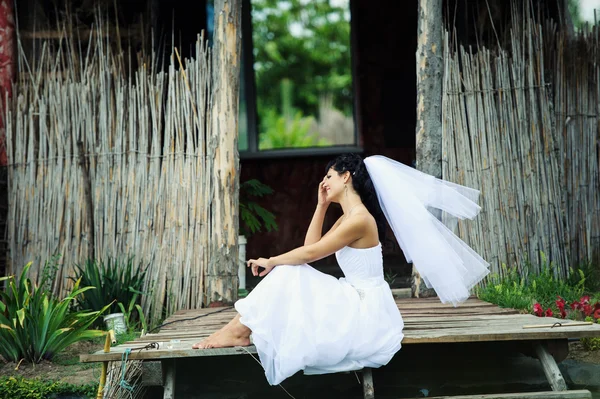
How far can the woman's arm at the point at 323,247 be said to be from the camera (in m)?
3.30

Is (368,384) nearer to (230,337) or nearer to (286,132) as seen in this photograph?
(230,337)

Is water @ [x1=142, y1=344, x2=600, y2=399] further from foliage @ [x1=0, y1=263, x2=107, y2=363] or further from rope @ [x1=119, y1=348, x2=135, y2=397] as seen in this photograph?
foliage @ [x1=0, y1=263, x2=107, y2=363]

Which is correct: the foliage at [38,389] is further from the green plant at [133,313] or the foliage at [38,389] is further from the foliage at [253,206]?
the foliage at [253,206]

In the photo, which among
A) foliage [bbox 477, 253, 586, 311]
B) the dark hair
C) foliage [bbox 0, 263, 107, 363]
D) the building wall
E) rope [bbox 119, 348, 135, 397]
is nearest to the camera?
rope [bbox 119, 348, 135, 397]

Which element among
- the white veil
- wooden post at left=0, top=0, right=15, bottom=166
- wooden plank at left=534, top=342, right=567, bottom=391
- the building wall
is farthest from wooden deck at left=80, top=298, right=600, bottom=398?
the building wall

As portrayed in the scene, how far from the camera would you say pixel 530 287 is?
16.2 ft

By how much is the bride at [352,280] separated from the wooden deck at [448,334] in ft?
0.38

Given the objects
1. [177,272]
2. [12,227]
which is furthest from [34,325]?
[12,227]

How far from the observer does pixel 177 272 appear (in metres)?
4.92

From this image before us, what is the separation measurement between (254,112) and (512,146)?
312 cm

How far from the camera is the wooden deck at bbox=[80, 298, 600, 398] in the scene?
10.5ft

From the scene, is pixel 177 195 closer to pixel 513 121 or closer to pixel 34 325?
pixel 34 325

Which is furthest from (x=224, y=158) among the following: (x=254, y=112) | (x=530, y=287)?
(x=254, y=112)

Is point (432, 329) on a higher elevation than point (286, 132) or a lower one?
lower
